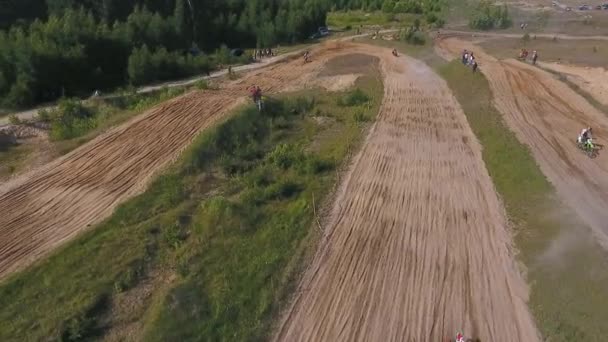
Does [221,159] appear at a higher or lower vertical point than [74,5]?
lower

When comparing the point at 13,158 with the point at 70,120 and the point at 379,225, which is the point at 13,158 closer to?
the point at 70,120

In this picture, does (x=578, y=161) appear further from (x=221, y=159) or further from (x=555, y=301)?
(x=221, y=159)

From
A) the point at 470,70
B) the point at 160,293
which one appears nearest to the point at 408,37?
the point at 470,70

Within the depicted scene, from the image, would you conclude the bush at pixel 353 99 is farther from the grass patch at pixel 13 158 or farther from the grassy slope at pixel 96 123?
the grass patch at pixel 13 158

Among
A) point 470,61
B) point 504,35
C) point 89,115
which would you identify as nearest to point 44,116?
point 89,115

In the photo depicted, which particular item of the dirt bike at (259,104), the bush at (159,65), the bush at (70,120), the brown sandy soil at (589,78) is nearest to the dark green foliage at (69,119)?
the bush at (70,120)

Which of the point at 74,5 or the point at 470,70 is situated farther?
the point at 74,5

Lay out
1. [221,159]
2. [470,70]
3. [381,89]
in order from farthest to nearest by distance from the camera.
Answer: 1. [470,70]
2. [381,89]
3. [221,159]
